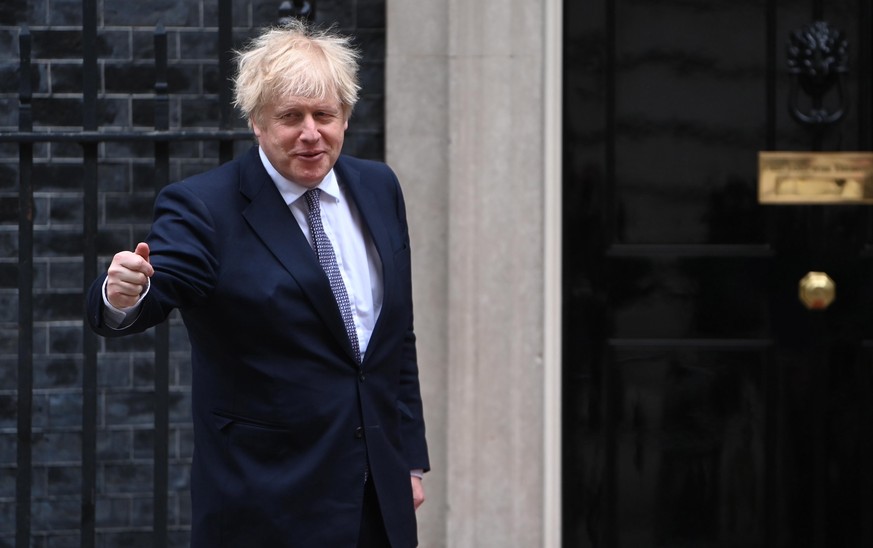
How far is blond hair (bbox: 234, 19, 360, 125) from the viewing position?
2738mm

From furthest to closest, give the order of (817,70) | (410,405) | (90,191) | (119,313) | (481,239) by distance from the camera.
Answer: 1. (817,70)
2. (481,239)
3. (90,191)
4. (410,405)
5. (119,313)

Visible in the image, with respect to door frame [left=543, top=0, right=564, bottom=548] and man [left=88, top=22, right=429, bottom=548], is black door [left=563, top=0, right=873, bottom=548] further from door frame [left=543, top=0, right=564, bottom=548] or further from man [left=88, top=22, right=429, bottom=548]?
man [left=88, top=22, right=429, bottom=548]

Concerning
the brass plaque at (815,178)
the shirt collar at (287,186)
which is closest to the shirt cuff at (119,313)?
the shirt collar at (287,186)

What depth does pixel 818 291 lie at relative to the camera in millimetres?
4422

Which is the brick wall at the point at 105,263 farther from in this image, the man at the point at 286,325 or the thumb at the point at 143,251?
the thumb at the point at 143,251

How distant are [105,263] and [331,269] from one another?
1870 mm

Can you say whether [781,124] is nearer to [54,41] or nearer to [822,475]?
[822,475]

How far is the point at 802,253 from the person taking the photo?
4.46 m

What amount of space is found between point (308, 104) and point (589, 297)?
1978 mm

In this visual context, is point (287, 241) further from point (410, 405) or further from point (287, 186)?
point (410, 405)

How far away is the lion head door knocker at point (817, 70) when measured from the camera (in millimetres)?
4414

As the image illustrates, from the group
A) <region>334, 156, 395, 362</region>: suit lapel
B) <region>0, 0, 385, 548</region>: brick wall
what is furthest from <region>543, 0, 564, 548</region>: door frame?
<region>334, 156, 395, 362</region>: suit lapel

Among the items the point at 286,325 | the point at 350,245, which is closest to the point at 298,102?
the point at 350,245

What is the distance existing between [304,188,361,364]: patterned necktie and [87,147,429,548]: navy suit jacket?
0.12 feet
